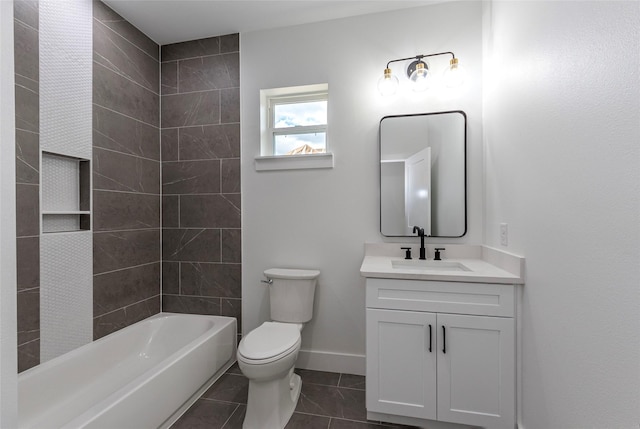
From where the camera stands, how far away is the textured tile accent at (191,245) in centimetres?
231

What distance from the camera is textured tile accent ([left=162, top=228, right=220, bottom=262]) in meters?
2.31

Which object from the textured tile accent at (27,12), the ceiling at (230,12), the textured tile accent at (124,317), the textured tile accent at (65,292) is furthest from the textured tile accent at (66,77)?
the textured tile accent at (124,317)

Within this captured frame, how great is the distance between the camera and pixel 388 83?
6.34 ft

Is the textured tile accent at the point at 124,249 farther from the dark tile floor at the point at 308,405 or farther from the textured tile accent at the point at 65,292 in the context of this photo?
the dark tile floor at the point at 308,405

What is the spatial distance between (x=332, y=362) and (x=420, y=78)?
6.95 ft

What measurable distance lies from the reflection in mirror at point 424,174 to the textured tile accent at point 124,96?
1856mm

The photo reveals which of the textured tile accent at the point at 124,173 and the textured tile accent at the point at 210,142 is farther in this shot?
the textured tile accent at the point at 210,142

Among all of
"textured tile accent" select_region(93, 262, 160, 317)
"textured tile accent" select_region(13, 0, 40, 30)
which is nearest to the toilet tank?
"textured tile accent" select_region(93, 262, 160, 317)

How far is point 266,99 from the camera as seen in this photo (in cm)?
232

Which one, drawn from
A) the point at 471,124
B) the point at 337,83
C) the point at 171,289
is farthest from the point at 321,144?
the point at 171,289

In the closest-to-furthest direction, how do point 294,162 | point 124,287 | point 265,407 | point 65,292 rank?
1. point 265,407
2. point 65,292
3. point 124,287
4. point 294,162

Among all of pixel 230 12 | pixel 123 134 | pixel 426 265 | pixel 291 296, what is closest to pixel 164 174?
pixel 123 134

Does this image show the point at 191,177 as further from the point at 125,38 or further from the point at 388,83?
the point at 388,83

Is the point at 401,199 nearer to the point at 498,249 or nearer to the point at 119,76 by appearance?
the point at 498,249
